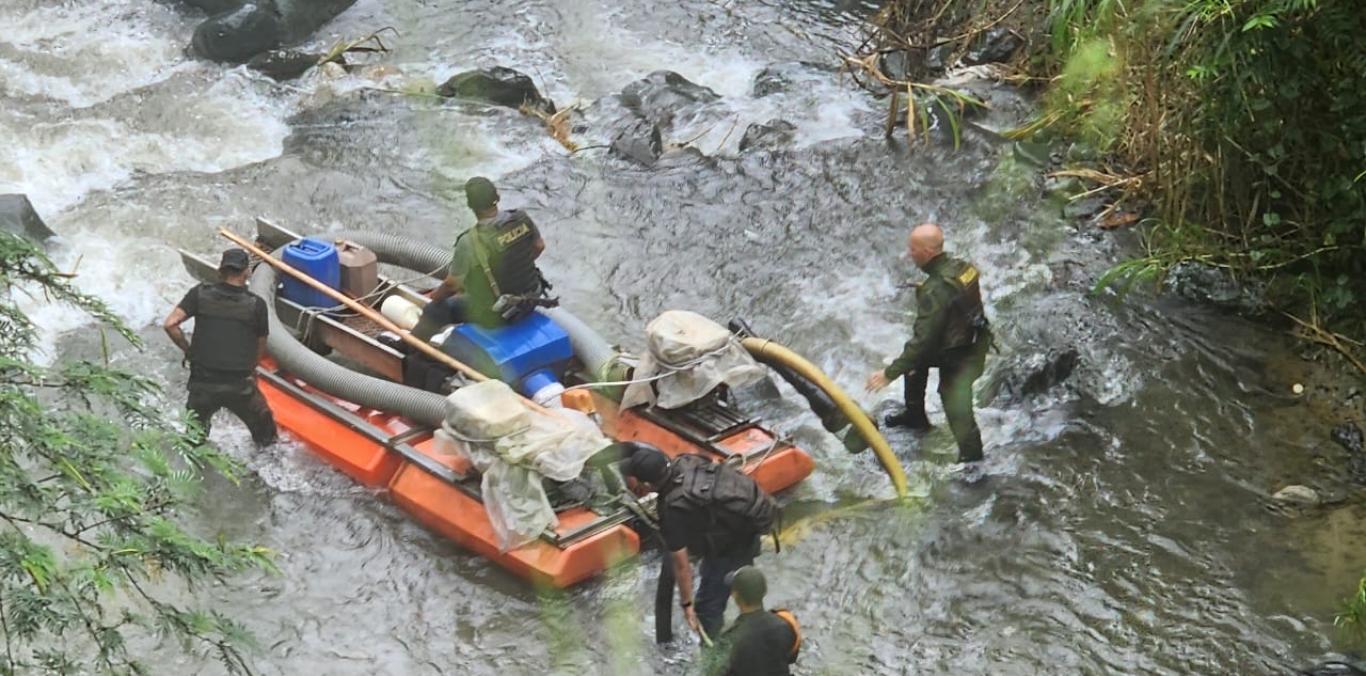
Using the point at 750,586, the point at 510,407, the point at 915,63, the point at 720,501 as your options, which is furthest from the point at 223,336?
the point at 915,63

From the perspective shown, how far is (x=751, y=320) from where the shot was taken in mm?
9953

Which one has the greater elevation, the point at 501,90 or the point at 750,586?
the point at 750,586

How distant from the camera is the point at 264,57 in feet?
47.4

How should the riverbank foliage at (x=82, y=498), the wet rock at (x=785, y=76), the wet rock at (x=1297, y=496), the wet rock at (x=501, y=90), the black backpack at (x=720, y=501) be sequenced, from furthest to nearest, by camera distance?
the wet rock at (x=785, y=76), the wet rock at (x=501, y=90), the wet rock at (x=1297, y=496), the black backpack at (x=720, y=501), the riverbank foliage at (x=82, y=498)

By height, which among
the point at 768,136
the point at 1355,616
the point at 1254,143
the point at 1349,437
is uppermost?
the point at 1254,143

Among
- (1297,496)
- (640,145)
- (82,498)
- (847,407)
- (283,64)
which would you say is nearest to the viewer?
(82,498)

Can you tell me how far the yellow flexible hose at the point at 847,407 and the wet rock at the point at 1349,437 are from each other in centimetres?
241

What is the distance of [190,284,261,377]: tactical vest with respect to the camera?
780cm

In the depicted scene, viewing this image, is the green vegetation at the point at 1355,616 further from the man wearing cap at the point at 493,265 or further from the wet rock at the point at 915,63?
the wet rock at the point at 915,63

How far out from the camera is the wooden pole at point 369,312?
25.9 ft

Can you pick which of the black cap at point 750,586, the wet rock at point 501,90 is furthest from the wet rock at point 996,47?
the black cap at point 750,586

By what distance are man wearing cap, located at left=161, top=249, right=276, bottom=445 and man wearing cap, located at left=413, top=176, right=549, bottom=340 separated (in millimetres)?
1049

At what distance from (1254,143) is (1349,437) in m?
1.85

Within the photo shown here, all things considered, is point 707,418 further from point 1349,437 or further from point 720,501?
point 1349,437
